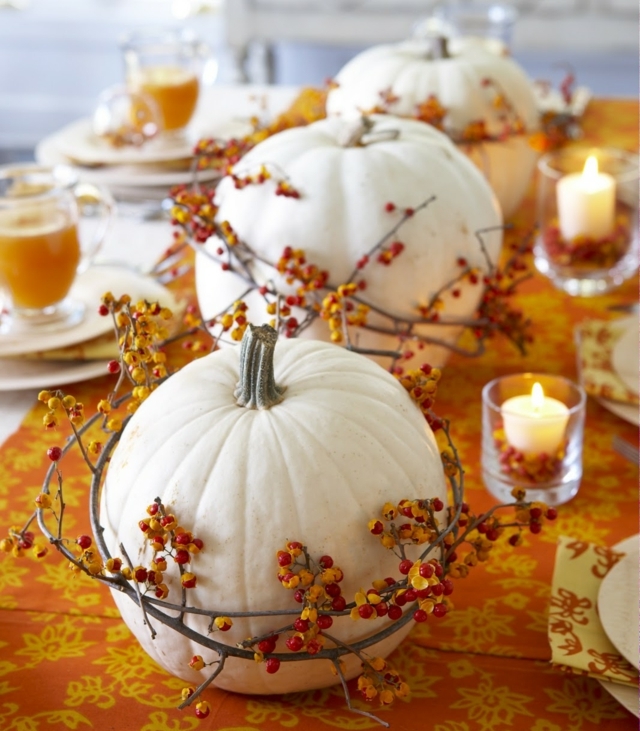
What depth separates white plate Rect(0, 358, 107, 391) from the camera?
3.82 feet

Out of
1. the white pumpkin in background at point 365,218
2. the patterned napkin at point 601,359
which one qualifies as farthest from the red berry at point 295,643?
the patterned napkin at point 601,359

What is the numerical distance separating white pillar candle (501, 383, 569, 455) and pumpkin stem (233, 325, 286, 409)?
336 millimetres

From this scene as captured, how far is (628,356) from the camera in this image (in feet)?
3.92

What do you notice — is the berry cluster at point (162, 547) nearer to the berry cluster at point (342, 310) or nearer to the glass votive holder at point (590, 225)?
the berry cluster at point (342, 310)

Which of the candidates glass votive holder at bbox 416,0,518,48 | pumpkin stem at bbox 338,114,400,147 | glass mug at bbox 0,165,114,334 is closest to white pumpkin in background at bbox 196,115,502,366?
pumpkin stem at bbox 338,114,400,147

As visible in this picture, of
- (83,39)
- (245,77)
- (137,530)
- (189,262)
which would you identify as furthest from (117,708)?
(83,39)

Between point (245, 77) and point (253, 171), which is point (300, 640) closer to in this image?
point (253, 171)

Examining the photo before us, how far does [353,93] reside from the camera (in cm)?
154

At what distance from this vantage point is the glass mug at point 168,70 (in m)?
1.98

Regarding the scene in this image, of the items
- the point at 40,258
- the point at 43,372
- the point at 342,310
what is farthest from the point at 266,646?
the point at 40,258

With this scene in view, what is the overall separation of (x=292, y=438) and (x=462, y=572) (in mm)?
163

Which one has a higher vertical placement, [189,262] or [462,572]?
[462,572]

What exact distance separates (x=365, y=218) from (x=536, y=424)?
11.2 inches

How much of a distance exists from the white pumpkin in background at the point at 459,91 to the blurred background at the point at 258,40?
1.24 metres
